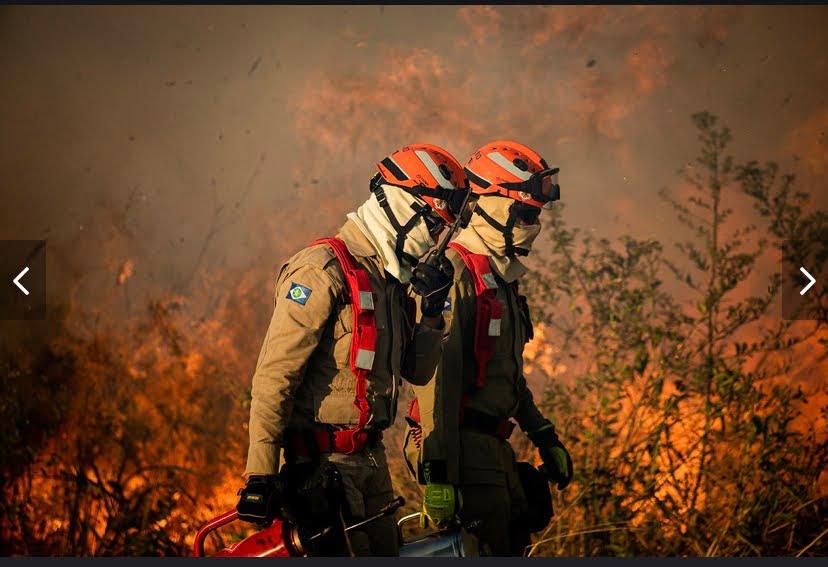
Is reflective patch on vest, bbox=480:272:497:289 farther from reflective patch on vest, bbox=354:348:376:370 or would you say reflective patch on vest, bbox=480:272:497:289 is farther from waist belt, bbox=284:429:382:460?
waist belt, bbox=284:429:382:460

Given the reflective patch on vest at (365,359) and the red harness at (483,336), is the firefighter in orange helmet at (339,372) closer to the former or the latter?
the reflective patch on vest at (365,359)

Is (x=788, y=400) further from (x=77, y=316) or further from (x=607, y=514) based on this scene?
(x=77, y=316)

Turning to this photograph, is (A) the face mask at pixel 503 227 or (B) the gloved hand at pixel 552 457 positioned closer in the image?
(A) the face mask at pixel 503 227

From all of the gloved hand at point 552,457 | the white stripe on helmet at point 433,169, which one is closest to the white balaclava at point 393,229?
the white stripe on helmet at point 433,169

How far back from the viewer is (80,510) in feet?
25.6

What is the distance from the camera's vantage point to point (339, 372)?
4547 mm

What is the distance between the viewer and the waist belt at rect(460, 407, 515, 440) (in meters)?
5.52

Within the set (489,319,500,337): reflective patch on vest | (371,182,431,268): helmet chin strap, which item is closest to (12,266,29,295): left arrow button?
(489,319,500,337): reflective patch on vest

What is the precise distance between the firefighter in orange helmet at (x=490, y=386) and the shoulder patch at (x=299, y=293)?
1021mm

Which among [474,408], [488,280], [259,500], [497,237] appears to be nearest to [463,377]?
[474,408]

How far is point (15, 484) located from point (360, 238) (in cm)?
412

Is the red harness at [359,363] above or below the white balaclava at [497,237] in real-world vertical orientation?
below

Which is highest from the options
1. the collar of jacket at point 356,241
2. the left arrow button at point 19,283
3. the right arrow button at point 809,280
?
the left arrow button at point 19,283

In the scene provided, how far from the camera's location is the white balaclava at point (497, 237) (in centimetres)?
589
